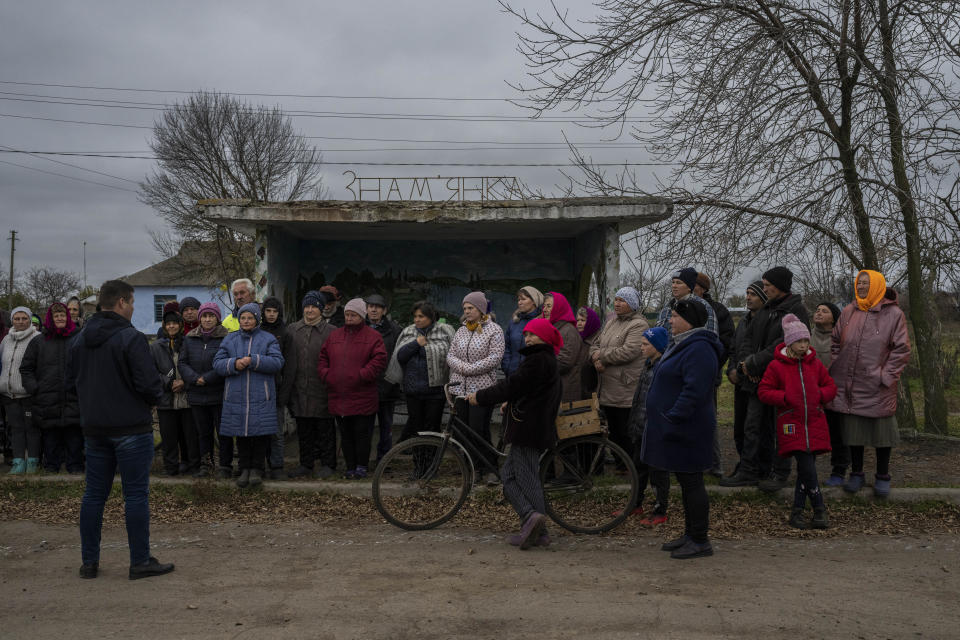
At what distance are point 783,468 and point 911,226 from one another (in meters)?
4.31

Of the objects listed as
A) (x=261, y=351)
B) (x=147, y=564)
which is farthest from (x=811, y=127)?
(x=147, y=564)

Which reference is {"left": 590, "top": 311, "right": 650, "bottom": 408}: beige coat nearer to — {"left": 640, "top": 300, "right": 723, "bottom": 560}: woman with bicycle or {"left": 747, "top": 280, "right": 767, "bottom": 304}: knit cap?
{"left": 747, "top": 280, "right": 767, "bottom": 304}: knit cap

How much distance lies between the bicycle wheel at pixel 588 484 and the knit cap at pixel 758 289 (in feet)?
6.81

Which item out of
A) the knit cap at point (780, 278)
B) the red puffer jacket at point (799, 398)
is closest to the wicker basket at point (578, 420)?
the red puffer jacket at point (799, 398)

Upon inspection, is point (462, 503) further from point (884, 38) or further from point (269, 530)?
point (884, 38)

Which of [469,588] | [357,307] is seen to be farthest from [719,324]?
[469,588]

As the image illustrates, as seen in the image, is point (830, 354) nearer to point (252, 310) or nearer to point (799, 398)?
point (799, 398)

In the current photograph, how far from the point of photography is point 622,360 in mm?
6520

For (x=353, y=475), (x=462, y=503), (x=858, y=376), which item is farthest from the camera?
(x=353, y=475)

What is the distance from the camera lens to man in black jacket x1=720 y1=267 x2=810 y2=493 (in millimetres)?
6172

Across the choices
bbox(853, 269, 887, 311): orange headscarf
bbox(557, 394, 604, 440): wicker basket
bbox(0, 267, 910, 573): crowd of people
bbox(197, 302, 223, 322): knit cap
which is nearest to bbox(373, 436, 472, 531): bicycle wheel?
bbox(0, 267, 910, 573): crowd of people

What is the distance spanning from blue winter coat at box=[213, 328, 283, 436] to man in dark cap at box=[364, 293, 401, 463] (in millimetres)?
1103

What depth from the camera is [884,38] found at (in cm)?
866

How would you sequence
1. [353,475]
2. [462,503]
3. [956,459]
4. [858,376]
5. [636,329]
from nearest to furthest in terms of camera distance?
[462,503]
[858,376]
[636,329]
[353,475]
[956,459]
